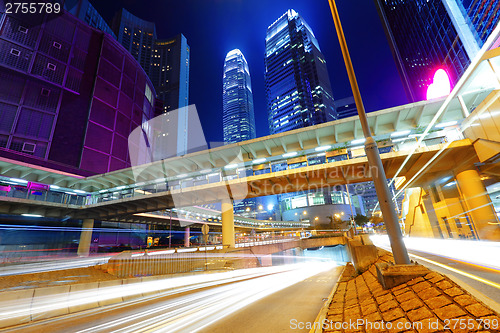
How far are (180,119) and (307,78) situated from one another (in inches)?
3744

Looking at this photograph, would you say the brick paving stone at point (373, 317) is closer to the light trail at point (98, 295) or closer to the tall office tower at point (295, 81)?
the light trail at point (98, 295)

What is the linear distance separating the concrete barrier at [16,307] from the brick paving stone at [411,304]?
37.0ft

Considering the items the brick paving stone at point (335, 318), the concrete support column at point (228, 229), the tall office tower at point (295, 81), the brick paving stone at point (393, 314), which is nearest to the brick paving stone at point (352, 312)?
the brick paving stone at point (335, 318)

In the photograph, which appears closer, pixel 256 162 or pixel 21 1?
pixel 256 162

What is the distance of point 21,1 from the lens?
49.6 metres

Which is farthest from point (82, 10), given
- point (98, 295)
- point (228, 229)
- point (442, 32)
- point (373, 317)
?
point (373, 317)

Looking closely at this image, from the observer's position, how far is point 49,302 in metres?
8.34

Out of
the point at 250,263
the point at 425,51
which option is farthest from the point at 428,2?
the point at 250,263

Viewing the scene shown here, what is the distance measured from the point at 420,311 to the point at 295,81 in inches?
6714

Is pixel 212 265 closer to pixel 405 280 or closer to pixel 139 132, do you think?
pixel 405 280

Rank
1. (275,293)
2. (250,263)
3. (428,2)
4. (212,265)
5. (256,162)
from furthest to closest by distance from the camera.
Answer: (428,2) → (256,162) → (250,263) → (212,265) → (275,293)

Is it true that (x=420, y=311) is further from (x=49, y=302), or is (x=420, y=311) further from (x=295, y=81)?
(x=295, y=81)

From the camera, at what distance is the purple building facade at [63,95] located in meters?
43.5

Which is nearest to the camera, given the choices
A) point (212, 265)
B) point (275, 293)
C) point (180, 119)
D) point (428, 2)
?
point (275, 293)
